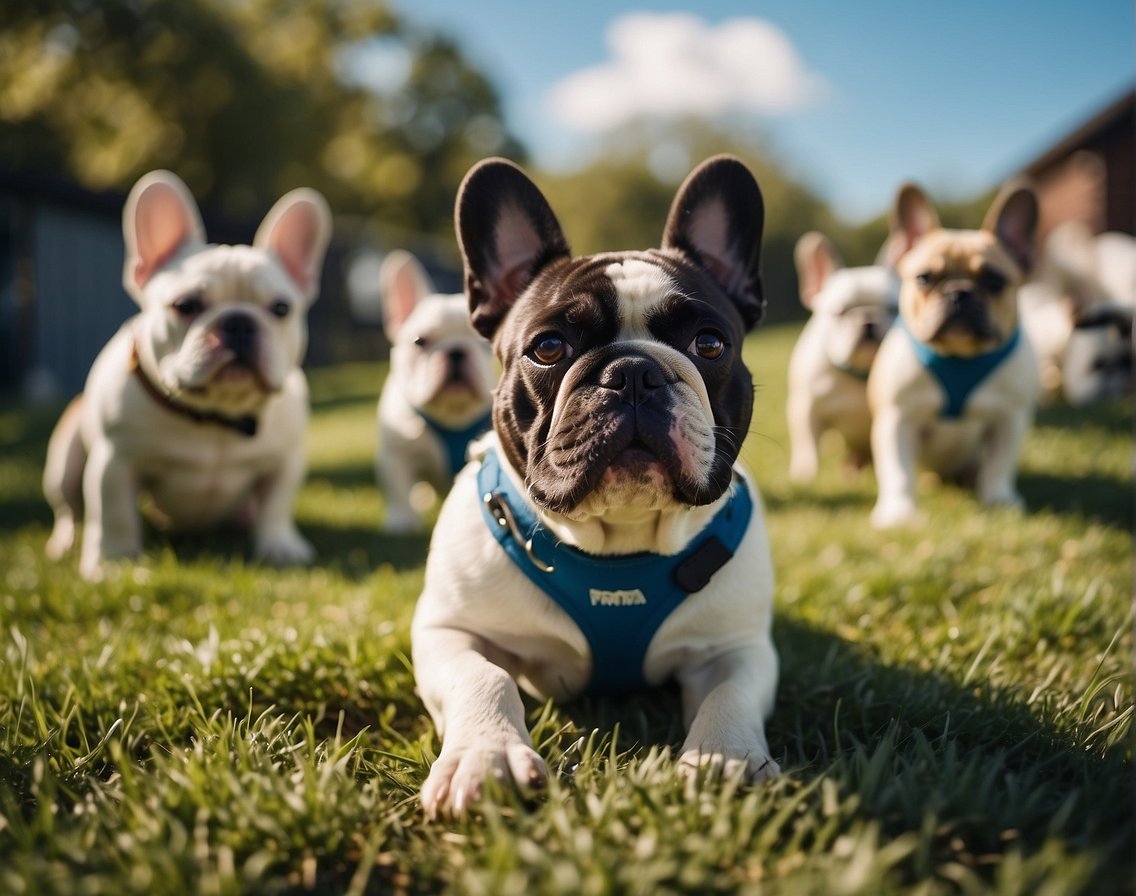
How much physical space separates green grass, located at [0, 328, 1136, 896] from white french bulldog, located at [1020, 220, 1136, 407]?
4465mm

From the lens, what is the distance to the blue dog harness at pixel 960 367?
178 inches

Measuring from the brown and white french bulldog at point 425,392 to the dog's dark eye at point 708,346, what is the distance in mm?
2114

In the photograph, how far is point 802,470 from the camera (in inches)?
234

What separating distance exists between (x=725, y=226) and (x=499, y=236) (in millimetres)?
679

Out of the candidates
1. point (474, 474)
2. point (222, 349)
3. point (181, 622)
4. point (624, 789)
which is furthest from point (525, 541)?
point (222, 349)

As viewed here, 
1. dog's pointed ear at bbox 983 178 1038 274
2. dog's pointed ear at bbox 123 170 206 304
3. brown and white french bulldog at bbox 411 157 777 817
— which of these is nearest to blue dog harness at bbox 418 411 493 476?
dog's pointed ear at bbox 123 170 206 304

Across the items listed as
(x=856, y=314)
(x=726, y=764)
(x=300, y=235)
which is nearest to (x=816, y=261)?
(x=856, y=314)

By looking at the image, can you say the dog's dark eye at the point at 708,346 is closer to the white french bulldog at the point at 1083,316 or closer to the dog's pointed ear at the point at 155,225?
the dog's pointed ear at the point at 155,225

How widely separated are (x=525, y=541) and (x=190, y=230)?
2.82 meters

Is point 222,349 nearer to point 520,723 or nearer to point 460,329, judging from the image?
point 460,329

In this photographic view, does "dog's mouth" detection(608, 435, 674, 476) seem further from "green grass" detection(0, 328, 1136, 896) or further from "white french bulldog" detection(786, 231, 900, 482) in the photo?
"white french bulldog" detection(786, 231, 900, 482)

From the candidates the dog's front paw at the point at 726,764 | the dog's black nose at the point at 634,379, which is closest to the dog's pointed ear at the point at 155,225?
the dog's black nose at the point at 634,379

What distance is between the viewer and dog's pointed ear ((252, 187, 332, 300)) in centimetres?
425

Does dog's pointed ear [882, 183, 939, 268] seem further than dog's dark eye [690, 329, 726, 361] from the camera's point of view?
Yes
